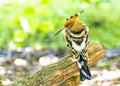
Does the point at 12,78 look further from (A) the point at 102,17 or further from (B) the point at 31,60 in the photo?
(A) the point at 102,17

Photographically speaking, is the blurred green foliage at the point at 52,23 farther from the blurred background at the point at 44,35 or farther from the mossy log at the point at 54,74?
the mossy log at the point at 54,74

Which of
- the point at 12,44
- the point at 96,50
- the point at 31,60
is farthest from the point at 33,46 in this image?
the point at 96,50

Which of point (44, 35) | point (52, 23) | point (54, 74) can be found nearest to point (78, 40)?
point (54, 74)

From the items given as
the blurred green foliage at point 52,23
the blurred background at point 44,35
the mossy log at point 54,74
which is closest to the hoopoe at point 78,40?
the mossy log at point 54,74

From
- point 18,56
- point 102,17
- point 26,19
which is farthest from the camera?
point 102,17

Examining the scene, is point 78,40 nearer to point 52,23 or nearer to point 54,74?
point 54,74

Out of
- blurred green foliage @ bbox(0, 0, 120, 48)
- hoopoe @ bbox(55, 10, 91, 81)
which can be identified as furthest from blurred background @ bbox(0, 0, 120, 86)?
hoopoe @ bbox(55, 10, 91, 81)
